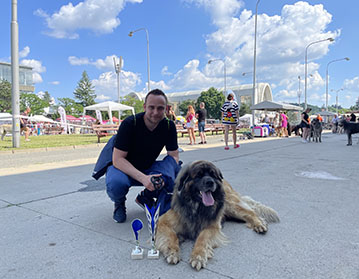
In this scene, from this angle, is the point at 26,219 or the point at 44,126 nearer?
the point at 26,219

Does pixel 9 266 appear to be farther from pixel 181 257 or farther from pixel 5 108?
pixel 5 108

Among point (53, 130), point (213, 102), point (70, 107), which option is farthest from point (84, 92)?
point (53, 130)

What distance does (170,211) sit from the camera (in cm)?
271

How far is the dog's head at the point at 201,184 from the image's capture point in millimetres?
2472

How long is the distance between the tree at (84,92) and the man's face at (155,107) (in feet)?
318

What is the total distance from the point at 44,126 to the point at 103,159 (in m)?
36.5

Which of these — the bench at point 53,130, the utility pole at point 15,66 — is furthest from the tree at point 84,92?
the utility pole at point 15,66

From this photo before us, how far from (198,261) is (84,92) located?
10105 cm

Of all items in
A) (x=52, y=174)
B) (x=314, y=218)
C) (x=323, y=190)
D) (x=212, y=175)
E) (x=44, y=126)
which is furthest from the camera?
(x=44, y=126)

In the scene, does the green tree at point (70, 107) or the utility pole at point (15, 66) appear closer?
the utility pole at point (15, 66)

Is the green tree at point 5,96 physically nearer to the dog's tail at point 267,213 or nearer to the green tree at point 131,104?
the green tree at point 131,104

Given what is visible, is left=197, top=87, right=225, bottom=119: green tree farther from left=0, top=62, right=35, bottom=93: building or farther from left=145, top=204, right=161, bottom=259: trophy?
left=145, top=204, right=161, bottom=259: trophy

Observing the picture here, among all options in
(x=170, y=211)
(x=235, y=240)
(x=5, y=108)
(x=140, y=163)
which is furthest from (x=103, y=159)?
(x=5, y=108)

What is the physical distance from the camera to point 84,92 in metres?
96.0
